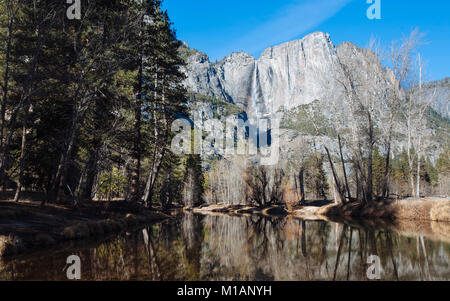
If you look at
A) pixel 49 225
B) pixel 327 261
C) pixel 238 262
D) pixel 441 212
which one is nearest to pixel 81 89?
pixel 49 225

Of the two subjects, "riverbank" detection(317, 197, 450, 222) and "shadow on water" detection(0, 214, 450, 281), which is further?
"riverbank" detection(317, 197, 450, 222)

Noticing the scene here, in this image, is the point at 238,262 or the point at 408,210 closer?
the point at 238,262

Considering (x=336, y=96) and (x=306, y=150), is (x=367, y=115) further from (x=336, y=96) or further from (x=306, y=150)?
(x=306, y=150)

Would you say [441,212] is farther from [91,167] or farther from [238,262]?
[91,167]

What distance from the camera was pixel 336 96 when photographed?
2478 centimetres

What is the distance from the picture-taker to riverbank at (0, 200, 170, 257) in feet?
23.0

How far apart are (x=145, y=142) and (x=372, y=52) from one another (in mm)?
18764

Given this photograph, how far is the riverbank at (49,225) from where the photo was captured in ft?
23.0

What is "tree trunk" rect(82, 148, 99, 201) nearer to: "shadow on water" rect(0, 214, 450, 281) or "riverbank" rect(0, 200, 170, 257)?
"riverbank" rect(0, 200, 170, 257)

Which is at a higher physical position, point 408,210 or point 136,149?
point 136,149

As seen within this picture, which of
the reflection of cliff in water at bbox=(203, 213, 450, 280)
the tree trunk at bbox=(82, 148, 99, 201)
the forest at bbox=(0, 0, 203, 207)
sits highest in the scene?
the forest at bbox=(0, 0, 203, 207)

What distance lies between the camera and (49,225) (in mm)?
9508

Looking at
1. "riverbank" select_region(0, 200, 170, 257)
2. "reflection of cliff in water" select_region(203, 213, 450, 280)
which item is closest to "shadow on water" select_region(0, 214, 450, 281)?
"reflection of cliff in water" select_region(203, 213, 450, 280)
